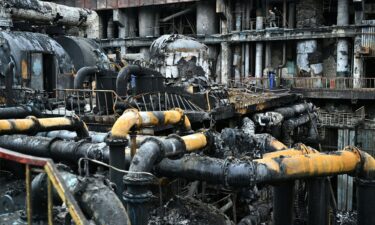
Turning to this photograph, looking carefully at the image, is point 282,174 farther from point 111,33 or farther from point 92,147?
point 111,33

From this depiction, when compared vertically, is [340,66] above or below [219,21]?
below

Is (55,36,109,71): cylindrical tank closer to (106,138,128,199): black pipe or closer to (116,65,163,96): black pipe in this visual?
(116,65,163,96): black pipe

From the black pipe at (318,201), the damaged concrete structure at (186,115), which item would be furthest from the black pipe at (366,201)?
the black pipe at (318,201)

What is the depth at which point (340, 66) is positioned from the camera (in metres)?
33.2

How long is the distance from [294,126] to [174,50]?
708cm

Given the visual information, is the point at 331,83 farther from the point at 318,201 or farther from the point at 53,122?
the point at 53,122

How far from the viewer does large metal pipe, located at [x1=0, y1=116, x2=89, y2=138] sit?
9820 mm

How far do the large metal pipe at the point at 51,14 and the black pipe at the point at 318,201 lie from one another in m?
17.2

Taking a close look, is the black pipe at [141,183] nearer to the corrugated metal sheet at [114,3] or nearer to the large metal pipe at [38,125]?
the large metal pipe at [38,125]

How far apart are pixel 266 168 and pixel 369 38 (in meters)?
26.5

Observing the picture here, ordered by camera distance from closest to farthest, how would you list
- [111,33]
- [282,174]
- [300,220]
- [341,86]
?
[282,174]
[300,220]
[341,86]
[111,33]

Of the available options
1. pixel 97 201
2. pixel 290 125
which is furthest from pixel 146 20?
pixel 97 201

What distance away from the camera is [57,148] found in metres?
9.34

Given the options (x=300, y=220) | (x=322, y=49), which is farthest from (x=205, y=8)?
(x=300, y=220)
